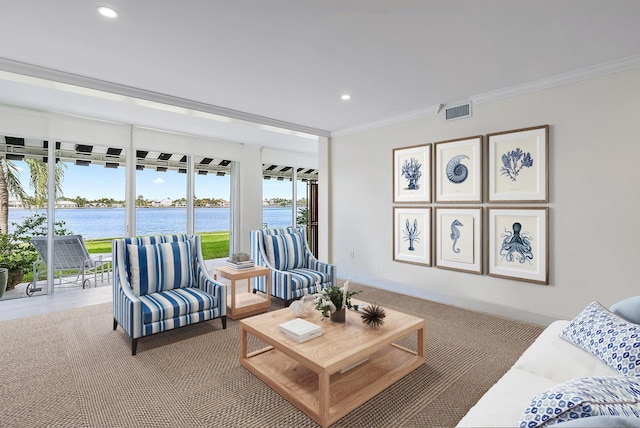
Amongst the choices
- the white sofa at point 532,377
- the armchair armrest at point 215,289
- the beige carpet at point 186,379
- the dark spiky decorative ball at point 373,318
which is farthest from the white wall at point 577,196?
the armchair armrest at point 215,289

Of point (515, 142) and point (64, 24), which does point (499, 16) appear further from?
point (64, 24)

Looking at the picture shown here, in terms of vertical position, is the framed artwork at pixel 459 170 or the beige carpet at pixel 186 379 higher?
the framed artwork at pixel 459 170

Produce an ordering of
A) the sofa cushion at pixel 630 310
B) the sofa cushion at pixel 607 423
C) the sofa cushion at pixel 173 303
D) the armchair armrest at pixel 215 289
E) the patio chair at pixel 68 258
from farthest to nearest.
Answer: the patio chair at pixel 68 258
the armchair armrest at pixel 215 289
the sofa cushion at pixel 173 303
the sofa cushion at pixel 630 310
the sofa cushion at pixel 607 423

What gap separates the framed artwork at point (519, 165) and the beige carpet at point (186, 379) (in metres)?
1.45

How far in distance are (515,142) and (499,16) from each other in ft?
5.84

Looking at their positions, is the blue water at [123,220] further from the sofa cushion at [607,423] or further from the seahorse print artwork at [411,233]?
the sofa cushion at [607,423]

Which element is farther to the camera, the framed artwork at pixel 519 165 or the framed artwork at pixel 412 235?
the framed artwork at pixel 412 235

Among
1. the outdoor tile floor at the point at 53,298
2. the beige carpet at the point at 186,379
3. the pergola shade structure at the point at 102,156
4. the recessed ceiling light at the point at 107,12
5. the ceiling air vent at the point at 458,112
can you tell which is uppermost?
the recessed ceiling light at the point at 107,12

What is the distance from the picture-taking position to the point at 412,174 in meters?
4.66

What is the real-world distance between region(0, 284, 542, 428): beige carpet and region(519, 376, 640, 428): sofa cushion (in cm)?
104

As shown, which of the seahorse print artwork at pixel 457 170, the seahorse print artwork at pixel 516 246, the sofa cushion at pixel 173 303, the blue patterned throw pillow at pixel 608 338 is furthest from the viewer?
the seahorse print artwork at pixel 457 170

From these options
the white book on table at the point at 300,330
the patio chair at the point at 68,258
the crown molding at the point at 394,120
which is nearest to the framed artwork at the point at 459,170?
the crown molding at the point at 394,120

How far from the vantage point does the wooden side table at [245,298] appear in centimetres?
368

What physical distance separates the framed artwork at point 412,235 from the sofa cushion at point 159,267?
2.92m
